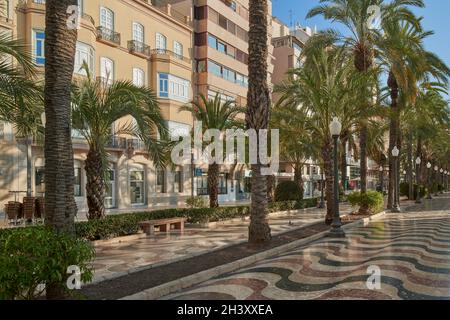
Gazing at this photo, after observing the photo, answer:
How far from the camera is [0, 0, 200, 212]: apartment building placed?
23.9 meters

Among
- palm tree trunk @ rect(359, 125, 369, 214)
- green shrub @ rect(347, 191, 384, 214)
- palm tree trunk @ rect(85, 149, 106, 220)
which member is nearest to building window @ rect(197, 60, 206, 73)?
palm tree trunk @ rect(359, 125, 369, 214)

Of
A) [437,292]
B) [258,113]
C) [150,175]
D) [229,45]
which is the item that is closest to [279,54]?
[229,45]

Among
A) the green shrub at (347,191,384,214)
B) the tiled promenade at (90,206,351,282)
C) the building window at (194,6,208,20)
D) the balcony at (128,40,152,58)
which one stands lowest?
the tiled promenade at (90,206,351,282)

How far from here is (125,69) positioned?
31297 millimetres

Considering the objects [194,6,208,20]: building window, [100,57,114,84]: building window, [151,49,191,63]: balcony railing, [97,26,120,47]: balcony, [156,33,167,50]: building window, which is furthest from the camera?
[194,6,208,20]: building window

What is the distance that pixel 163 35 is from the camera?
35.7m

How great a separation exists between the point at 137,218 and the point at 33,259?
32.3 feet

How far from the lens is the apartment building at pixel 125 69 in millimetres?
23875

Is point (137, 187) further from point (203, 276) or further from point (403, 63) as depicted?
point (203, 276)

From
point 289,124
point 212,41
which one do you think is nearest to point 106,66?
point 212,41

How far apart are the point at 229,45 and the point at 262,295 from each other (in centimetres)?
3907

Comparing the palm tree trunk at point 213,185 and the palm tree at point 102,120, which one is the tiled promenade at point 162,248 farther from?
the palm tree trunk at point 213,185

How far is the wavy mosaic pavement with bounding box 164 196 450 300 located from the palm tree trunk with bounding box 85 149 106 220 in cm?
602

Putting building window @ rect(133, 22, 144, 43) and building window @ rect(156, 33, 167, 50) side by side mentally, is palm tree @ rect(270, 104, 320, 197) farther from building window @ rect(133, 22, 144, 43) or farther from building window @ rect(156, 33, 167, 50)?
building window @ rect(156, 33, 167, 50)
